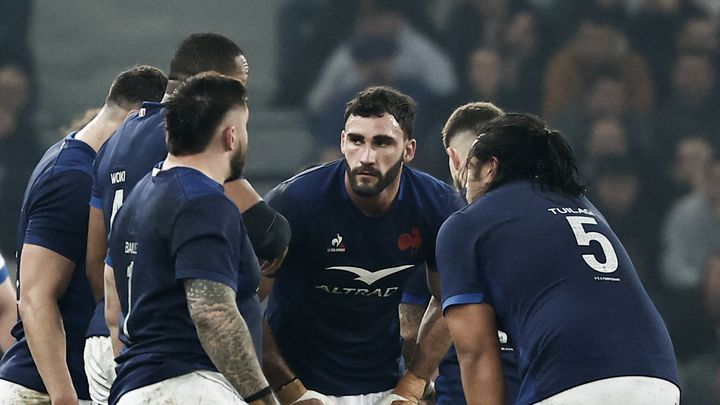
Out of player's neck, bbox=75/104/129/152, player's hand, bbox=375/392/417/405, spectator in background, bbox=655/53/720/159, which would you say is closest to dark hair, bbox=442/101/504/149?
Answer: player's hand, bbox=375/392/417/405

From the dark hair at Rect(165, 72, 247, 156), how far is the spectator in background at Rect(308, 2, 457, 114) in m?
5.61

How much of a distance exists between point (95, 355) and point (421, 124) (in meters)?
5.16

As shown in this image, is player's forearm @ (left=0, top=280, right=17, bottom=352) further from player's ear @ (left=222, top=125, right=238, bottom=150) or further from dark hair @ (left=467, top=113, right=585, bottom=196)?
dark hair @ (left=467, top=113, right=585, bottom=196)

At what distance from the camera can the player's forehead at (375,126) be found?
477 centimetres

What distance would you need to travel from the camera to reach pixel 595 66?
9.61 metres

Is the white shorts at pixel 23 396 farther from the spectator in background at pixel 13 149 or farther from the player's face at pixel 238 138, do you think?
the spectator in background at pixel 13 149

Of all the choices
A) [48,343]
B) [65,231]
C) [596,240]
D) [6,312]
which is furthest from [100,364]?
[596,240]

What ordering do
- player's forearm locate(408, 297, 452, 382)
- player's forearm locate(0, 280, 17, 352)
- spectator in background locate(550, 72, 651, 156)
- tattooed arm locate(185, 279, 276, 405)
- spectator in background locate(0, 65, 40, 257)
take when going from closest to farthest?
1. tattooed arm locate(185, 279, 276, 405)
2. player's forearm locate(408, 297, 452, 382)
3. player's forearm locate(0, 280, 17, 352)
4. spectator in background locate(0, 65, 40, 257)
5. spectator in background locate(550, 72, 651, 156)

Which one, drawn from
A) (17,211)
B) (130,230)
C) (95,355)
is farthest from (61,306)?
(17,211)

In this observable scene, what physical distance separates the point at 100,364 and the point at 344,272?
3.17 ft

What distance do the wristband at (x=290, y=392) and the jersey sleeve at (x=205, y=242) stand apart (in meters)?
1.37

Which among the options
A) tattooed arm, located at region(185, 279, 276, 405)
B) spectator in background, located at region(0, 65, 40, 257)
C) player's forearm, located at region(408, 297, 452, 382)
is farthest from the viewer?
spectator in background, located at region(0, 65, 40, 257)

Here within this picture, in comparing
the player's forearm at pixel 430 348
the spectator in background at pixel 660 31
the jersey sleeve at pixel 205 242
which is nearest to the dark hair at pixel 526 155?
the jersey sleeve at pixel 205 242

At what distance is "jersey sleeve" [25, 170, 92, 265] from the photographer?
→ 4.36 meters
